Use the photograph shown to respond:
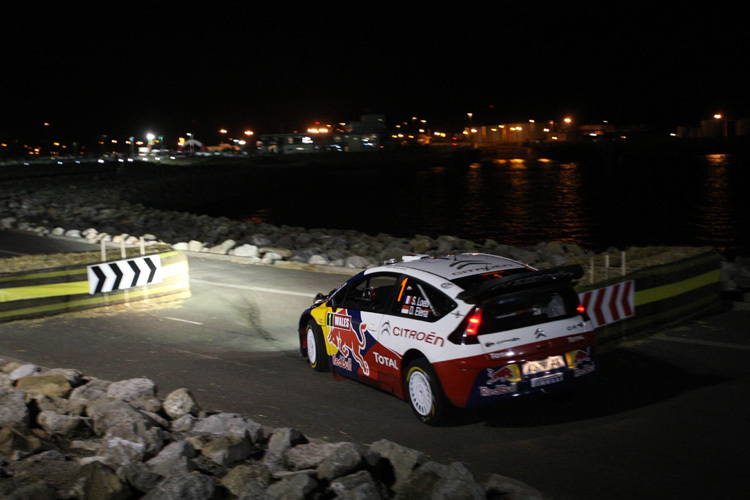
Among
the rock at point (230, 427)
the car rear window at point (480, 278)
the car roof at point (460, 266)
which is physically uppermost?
the car roof at point (460, 266)

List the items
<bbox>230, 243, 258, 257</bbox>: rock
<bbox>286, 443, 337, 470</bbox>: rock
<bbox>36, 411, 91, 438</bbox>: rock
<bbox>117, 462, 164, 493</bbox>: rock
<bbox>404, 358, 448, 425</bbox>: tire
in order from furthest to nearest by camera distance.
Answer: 1. <bbox>230, 243, 258, 257</bbox>: rock
2. <bbox>404, 358, 448, 425</bbox>: tire
3. <bbox>36, 411, 91, 438</bbox>: rock
4. <bbox>286, 443, 337, 470</bbox>: rock
5. <bbox>117, 462, 164, 493</bbox>: rock

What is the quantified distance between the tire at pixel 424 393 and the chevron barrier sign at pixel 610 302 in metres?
3.47

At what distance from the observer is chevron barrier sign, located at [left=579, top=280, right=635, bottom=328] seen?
10484 millimetres

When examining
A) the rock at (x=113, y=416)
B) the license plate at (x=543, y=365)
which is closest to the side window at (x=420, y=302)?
the license plate at (x=543, y=365)

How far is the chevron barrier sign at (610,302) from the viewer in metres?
10.5

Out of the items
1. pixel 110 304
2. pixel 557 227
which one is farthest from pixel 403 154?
pixel 110 304

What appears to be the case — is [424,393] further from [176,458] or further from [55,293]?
[55,293]

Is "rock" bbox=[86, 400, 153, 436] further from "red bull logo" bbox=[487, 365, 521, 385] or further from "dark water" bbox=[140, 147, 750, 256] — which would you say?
"dark water" bbox=[140, 147, 750, 256]

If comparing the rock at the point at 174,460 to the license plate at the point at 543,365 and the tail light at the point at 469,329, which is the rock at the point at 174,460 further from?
the license plate at the point at 543,365

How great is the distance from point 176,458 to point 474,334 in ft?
9.78

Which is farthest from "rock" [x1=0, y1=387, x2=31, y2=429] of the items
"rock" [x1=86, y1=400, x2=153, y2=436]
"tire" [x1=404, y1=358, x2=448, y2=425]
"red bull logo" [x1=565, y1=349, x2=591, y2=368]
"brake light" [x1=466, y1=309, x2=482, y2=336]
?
"red bull logo" [x1=565, y1=349, x2=591, y2=368]

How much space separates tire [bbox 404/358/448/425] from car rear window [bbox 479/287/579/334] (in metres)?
0.77

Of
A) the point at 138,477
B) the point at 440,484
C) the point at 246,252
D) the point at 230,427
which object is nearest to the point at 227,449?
the point at 230,427

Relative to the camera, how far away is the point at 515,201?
223ft
